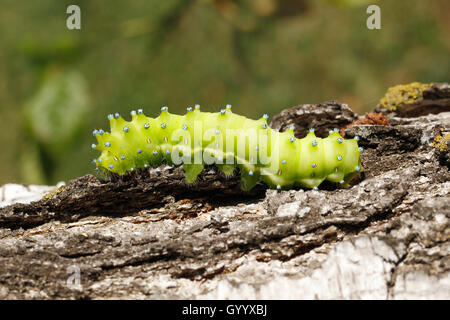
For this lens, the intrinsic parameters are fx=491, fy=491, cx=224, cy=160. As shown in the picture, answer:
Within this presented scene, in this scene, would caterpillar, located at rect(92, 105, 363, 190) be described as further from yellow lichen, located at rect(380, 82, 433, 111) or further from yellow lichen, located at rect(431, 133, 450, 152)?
yellow lichen, located at rect(380, 82, 433, 111)

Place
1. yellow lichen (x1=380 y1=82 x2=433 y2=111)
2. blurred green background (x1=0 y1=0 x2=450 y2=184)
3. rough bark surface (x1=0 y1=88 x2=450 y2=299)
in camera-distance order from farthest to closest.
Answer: blurred green background (x1=0 y1=0 x2=450 y2=184) → yellow lichen (x1=380 y1=82 x2=433 y2=111) → rough bark surface (x1=0 y1=88 x2=450 y2=299)

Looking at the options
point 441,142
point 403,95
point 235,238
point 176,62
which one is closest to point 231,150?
point 235,238

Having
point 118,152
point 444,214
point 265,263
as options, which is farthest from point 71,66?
point 444,214

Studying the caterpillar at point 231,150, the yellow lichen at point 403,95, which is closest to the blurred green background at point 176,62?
the yellow lichen at point 403,95

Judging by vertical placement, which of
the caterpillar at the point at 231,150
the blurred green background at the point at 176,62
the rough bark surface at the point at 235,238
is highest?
the blurred green background at the point at 176,62

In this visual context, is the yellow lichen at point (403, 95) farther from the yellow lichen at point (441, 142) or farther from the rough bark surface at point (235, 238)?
the yellow lichen at point (441, 142)

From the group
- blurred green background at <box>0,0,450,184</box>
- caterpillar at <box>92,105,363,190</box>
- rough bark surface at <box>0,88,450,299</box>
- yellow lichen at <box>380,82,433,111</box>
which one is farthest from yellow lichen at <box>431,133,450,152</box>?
blurred green background at <box>0,0,450,184</box>

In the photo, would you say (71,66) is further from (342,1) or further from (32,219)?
(342,1)
